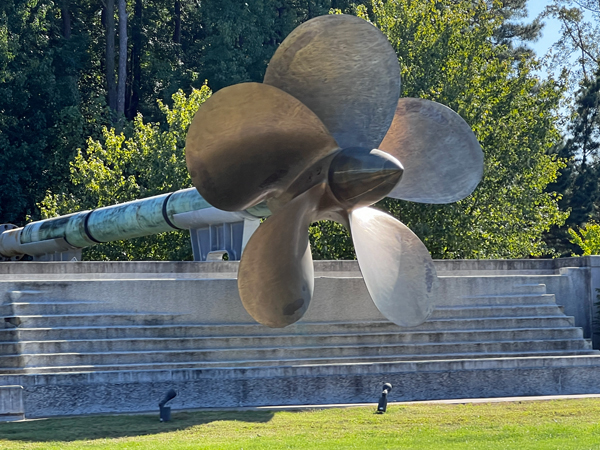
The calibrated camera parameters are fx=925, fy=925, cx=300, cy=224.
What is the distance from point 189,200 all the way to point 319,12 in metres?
24.3

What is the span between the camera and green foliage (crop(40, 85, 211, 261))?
23.8 meters

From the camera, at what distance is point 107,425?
9703 mm

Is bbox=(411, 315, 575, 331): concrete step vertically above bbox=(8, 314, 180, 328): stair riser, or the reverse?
bbox=(8, 314, 180, 328): stair riser

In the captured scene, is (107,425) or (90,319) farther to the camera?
(90,319)

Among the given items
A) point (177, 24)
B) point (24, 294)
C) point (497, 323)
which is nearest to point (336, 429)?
point (24, 294)

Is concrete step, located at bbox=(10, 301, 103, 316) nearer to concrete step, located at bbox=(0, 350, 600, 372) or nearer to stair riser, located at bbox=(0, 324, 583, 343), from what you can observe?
stair riser, located at bbox=(0, 324, 583, 343)

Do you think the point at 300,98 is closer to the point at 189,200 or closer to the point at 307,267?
the point at 307,267

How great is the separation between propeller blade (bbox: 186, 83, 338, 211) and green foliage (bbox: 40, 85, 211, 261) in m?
15.0

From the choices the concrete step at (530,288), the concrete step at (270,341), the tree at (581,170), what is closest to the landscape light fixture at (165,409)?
the concrete step at (270,341)

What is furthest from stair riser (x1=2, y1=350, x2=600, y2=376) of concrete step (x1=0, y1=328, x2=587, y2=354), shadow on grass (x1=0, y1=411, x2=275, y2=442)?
shadow on grass (x1=0, y1=411, x2=275, y2=442)

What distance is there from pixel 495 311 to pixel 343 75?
6029mm

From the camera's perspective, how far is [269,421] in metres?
10.1

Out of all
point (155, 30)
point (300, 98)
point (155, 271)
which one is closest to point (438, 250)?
point (155, 271)

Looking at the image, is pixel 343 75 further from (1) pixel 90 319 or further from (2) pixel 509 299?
(2) pixel 509 299
